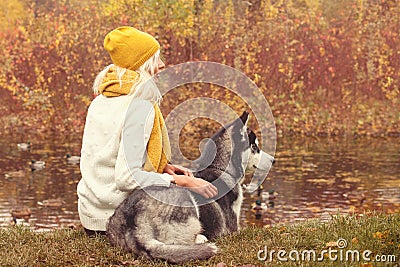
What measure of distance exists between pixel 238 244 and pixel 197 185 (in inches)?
22.7

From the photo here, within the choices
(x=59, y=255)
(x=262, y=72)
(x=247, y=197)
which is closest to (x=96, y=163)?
(x=59, y=255)

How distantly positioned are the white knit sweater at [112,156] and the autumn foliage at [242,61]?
11.2 metres

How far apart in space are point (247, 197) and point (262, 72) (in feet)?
24.9

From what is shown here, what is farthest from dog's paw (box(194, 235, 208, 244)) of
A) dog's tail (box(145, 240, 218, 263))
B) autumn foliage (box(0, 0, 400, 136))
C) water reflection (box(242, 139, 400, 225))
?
autumn foliage (box(0, 0, 400, 136))

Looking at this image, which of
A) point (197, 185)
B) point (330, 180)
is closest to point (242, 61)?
point (330, 180)

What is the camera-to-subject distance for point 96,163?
204 inches

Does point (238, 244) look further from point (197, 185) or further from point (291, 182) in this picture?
point (291, 182)

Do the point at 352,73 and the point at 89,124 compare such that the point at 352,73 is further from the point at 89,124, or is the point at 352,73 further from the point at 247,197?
the point at 89,124

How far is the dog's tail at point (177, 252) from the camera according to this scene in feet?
15.7

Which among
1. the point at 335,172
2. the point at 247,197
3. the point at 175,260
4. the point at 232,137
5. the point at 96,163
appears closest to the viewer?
the point at 175,260

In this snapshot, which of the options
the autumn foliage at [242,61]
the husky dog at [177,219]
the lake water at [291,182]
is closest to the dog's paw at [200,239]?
the husky dog at [177,219]

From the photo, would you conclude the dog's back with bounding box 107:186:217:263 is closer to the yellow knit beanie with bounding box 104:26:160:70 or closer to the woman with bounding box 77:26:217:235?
the woman with bounding box 77:26:217:235

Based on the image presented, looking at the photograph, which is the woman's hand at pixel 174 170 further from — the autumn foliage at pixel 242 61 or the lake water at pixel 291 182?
the autumn foliage at pixel 242 61

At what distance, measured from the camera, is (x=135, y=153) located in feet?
16.1
